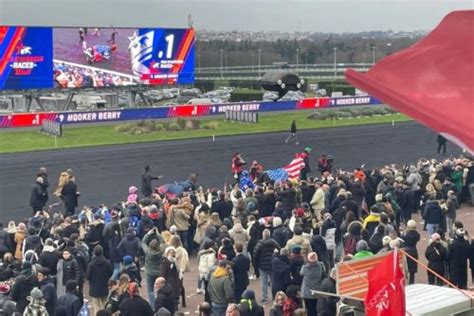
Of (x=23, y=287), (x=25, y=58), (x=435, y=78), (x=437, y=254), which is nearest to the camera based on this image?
(x=435, y=78)

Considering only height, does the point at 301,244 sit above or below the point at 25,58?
below

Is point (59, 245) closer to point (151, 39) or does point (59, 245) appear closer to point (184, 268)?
point (184, 268)

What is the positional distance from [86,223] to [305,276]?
20.9 ft

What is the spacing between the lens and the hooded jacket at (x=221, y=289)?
11445 millimetres

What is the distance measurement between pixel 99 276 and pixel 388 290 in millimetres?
7032

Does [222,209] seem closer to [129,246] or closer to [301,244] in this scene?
[129,246]

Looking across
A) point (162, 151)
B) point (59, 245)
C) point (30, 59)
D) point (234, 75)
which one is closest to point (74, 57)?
point (30, 59)

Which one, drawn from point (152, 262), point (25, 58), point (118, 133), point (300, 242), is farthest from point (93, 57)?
point (300, 242)

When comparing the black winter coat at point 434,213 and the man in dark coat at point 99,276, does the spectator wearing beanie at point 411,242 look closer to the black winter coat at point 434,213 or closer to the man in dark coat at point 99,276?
the black winter coat at point 434,213

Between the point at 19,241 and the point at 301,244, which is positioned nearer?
the point at 301,244

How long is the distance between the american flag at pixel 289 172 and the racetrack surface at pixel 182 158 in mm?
3597

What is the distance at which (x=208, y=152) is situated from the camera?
113 ft

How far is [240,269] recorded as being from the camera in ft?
40.7

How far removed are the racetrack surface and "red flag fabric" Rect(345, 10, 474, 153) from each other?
1930cm
